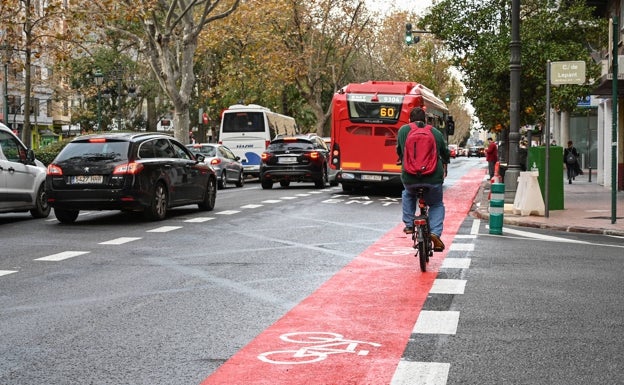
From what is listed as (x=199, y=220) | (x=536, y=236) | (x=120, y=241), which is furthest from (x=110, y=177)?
(x=536, y=236)

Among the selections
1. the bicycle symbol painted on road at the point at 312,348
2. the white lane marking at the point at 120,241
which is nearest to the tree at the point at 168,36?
the white lane marking at the point at 120,241

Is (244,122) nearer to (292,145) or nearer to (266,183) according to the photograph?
(266,183)

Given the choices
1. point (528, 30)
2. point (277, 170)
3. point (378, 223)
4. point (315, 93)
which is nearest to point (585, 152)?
point (315, 93)

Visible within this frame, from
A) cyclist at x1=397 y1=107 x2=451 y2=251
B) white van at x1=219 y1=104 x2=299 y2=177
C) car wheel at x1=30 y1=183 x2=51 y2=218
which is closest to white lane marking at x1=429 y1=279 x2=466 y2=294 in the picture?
cyclist at x1=397 y1=107 x2=451 y2=251

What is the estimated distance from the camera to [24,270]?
10.6m

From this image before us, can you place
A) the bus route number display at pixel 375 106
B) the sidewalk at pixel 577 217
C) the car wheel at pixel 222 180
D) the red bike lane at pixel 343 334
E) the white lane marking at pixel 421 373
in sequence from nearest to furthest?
the white lane marking at pixel 421 373, the red bike lane at pixel 343 334, the sidewalk at pixel 577 217, the bus route number display at pixel 375 106, the car wheel at pixel 222 180

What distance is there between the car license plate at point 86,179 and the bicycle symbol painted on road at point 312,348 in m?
10.1

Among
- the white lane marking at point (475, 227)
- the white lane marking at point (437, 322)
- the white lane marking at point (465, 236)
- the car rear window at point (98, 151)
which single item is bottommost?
the white lane marking at point (475, 227)

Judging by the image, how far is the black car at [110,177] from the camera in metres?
16.3

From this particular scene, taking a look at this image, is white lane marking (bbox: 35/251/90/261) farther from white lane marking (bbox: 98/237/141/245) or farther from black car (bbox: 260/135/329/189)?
black car (bbox: 260/135/329/189)

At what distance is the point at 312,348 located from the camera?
6.46 m

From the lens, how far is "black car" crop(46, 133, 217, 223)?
53.6ft

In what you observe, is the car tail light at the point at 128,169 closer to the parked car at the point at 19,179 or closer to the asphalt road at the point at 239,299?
the asphalt road at the point at 239,299

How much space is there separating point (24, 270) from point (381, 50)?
182ft
